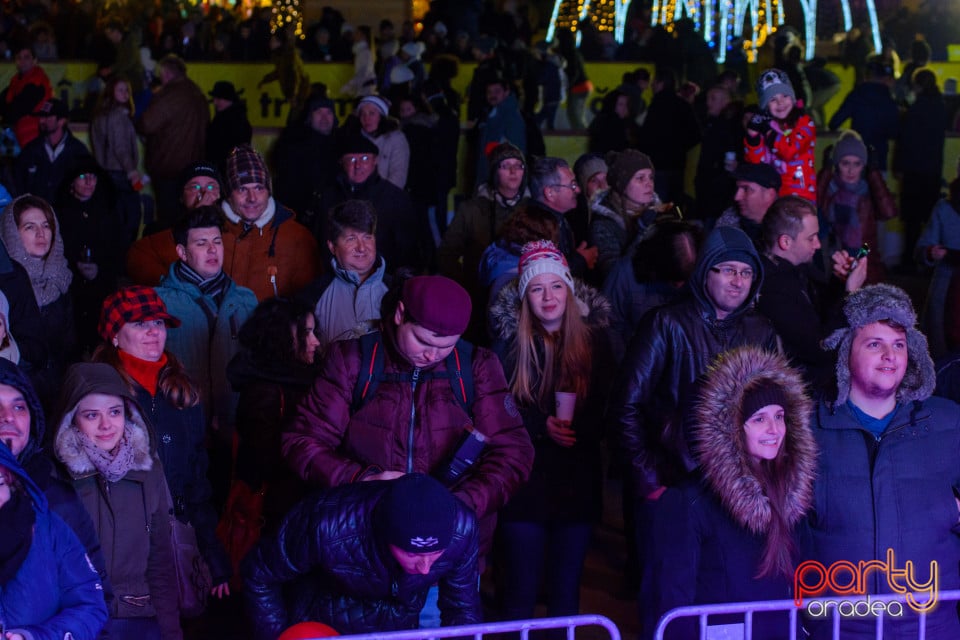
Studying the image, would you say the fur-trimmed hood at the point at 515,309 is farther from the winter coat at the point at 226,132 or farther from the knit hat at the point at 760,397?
the winter coat at the point at 226,132

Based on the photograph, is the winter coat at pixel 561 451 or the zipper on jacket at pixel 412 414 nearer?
the zipper on jacket at pixel 412 414

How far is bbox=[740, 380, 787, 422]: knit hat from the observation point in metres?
4.39

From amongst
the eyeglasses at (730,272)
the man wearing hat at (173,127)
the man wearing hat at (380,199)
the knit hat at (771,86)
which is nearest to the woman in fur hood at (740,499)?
the eyeglasses at (730,272)

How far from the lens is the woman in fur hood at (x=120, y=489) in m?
4.53

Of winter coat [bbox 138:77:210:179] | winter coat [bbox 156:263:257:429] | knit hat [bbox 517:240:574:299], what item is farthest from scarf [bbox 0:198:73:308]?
winter coat [bbox 138:77:210:179]

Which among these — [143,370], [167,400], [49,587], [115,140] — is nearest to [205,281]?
[143,370]

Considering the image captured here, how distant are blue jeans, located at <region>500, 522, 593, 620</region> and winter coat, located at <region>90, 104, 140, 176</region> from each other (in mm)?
7624

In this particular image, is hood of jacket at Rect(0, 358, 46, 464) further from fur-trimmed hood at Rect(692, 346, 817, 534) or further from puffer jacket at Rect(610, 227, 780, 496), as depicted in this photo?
puffer jacket at Rect(610, 227, 780, 496)

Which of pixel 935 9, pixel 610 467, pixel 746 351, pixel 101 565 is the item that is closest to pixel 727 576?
pixel 746 351

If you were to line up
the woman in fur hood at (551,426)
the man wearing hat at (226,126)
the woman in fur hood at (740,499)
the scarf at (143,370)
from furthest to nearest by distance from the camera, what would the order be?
the man wearing hat at (226,126)
the woman in fur hood at (551,426)
the scarf at (143,370)
the woman in fur hood at (740,499)

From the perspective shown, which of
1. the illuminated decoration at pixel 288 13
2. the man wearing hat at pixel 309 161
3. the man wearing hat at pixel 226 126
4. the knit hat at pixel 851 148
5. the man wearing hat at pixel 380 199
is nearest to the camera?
the man wearing hat at pixel 380 199

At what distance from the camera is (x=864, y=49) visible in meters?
18.5

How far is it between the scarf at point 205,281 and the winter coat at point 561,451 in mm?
1490

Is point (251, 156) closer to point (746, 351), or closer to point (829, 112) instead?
point (746, 351)
